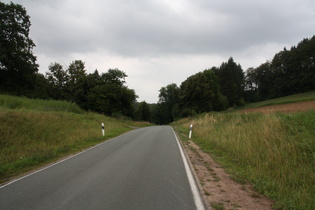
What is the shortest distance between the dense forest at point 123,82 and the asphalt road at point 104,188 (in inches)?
1101

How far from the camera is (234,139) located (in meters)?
10.5

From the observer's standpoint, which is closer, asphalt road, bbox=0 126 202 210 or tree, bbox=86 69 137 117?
asphalt road, bbox=0 126 202 210

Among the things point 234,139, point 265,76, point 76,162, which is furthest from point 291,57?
point 76,162

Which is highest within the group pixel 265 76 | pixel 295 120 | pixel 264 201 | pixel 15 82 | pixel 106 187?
pixel 265 76

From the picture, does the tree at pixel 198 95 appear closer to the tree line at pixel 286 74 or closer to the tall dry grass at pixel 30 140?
the tree line at pixel 286 74

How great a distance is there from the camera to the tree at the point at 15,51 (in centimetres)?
3142

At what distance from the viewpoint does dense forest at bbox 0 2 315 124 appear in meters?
33.0

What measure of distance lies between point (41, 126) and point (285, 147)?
45.7 ft

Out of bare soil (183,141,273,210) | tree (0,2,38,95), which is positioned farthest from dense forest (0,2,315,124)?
bare soil (183,141,273,210)

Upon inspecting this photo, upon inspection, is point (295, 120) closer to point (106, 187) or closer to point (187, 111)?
point (106, 187)

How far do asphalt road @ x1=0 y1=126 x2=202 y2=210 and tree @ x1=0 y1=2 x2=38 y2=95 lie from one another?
1184 inches

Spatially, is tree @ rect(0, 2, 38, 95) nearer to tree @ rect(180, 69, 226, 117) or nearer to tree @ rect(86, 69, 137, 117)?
tree @ rect(86, 69, 137, 117)

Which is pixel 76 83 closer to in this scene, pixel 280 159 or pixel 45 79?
pixel 45 79

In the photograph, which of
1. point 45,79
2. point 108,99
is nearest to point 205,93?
point 108,99
